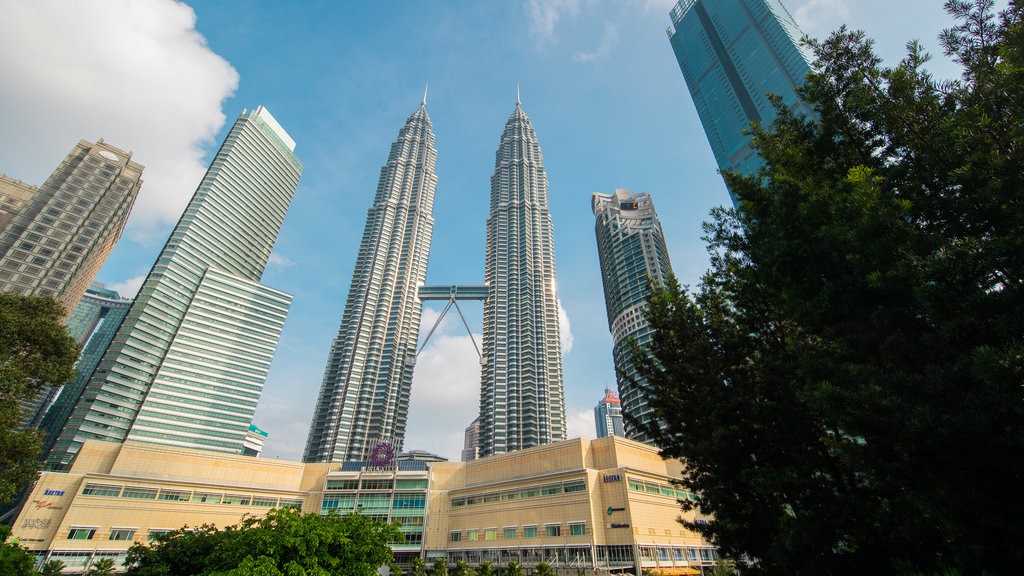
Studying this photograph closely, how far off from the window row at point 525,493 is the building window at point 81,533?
4921cm

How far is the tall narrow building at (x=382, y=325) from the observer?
12000cm

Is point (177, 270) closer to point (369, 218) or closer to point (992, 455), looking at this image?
point (369, 218)

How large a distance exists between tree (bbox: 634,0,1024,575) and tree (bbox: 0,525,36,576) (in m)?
29.8

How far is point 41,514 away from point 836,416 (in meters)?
89.6

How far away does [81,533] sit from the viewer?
56.7 meters

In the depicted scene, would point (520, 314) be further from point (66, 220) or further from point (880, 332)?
point (880, 332)

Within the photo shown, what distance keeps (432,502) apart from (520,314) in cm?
7340

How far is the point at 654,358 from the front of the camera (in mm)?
17297

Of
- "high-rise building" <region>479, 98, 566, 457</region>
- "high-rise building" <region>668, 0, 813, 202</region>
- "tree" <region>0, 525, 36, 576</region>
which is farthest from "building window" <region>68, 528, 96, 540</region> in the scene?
"high-rise building" <region>668, 0, 813, 202</region>

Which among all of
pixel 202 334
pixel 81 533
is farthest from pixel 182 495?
pixel 202 334

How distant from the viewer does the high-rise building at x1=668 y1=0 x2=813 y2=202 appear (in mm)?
102938

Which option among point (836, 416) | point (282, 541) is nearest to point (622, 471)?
point (282, 541)

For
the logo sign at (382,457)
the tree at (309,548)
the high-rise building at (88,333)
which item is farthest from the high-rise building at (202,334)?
the tree at (309,548)

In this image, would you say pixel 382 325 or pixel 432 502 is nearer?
pixel 432 502
